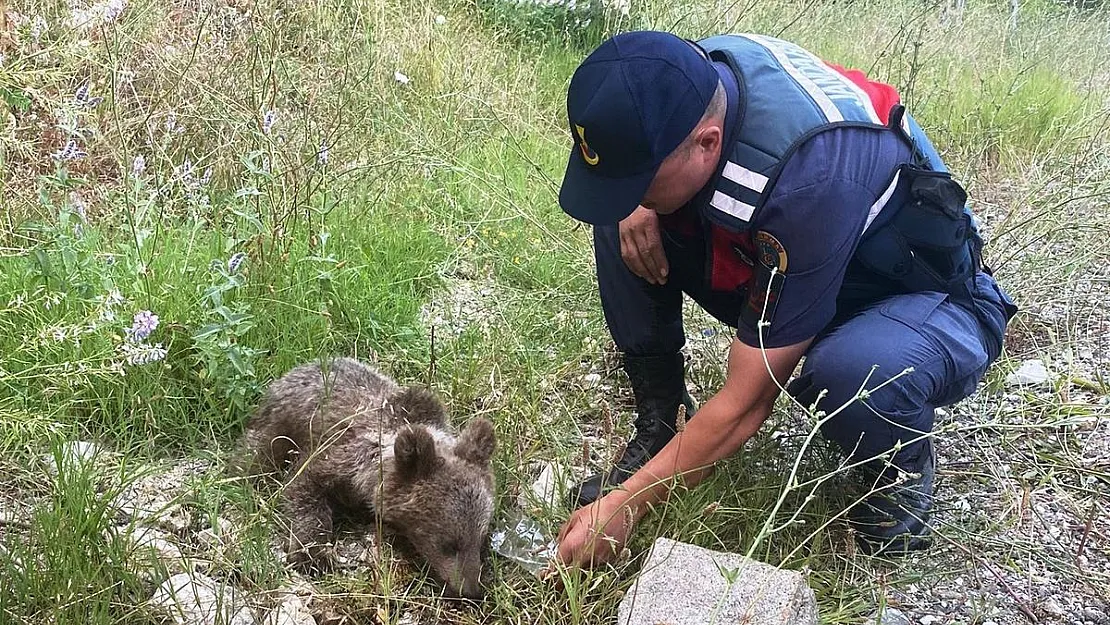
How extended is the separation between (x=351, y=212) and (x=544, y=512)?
2260 millimetres

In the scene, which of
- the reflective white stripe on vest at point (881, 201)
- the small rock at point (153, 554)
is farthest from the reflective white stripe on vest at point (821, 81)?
the small rock at point (153, 554)

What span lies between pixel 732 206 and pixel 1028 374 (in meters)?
2.23

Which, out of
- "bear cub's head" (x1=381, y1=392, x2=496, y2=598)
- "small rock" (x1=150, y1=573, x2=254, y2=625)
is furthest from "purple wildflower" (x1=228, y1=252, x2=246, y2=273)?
"small rock" (x1=150, y1=573, x2=254, y2=625)

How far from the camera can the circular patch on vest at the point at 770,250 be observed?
273 cm

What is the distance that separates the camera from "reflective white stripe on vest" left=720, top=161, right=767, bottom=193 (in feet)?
9.00

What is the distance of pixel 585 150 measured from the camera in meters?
2.68

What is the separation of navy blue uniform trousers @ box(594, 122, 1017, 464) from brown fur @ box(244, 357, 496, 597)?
1.13m

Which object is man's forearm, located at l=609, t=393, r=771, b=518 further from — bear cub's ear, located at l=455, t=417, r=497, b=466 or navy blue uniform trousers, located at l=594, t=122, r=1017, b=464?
bear cub's ear, located at l=455, t=417, r=497, b=466

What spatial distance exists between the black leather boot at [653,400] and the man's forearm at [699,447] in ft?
2.42

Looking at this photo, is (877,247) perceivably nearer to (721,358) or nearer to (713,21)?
(721,358)

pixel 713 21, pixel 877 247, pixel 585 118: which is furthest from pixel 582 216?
pixel 713 21

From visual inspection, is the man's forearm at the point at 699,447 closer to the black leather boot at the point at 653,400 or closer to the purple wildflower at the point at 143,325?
the black leather boot at the point at 653,400

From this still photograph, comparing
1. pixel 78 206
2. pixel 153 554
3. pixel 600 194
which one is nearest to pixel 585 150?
pixel 600 194

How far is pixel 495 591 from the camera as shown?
9.84 feet
